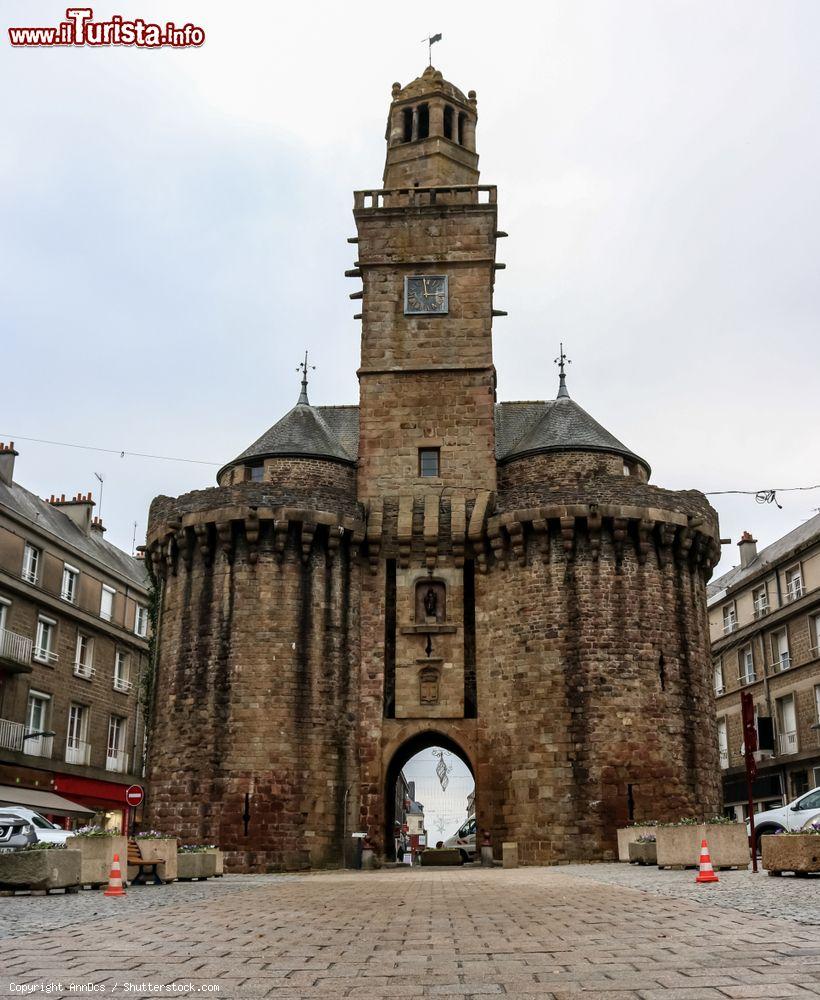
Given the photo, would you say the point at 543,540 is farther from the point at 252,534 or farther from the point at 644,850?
the point at 644,850

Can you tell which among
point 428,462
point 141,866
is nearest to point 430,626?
point 428,462

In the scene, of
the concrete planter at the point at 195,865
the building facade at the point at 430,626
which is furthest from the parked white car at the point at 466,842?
the concrete planter at the point at 195,865

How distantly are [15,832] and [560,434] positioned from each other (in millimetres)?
17095

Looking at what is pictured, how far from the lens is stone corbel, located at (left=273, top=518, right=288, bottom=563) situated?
25820 millimetres

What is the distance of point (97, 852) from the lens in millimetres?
16109

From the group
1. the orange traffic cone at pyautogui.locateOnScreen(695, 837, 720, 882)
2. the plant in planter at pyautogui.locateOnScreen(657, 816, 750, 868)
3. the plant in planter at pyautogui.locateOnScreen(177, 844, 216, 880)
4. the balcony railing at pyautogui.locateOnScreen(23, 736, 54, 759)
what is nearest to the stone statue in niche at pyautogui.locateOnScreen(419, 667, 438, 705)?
the plant in planter at pyautogui.locateOnScreen(177, 844, 216, 880)

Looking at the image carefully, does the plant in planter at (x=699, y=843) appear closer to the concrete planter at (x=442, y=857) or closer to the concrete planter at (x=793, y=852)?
the concrete planter at (x=793, y=852)

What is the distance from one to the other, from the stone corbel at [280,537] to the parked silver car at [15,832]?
31.8 ft

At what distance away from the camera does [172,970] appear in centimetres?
623

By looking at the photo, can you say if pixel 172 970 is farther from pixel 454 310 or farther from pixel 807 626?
pixel 807 626

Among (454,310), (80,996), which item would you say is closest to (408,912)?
(80,996)

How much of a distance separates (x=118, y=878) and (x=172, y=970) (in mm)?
8566

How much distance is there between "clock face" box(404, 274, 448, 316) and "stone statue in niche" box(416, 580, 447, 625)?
25.7 ft

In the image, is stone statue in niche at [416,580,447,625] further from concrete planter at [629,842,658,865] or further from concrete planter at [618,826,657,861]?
concrete planter at [629,842,658,865]
